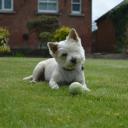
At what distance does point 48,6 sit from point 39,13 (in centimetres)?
75

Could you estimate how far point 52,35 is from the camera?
109ft

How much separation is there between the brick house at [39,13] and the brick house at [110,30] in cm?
210

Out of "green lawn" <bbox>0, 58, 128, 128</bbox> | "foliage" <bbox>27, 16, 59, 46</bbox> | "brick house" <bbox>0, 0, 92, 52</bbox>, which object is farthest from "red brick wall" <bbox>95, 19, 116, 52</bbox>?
"green lawn" <bbox>0, 58, 128, 128</bbox>

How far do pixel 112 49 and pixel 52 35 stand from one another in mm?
6849

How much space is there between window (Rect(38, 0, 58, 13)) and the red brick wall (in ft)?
14.6

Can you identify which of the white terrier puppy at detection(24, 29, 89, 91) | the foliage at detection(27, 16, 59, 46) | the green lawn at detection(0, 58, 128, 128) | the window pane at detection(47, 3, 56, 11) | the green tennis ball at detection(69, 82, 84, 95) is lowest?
the green lawn at detection(0, 58, 128, 128)

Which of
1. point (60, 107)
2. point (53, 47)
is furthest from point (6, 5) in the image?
point (60, 107)

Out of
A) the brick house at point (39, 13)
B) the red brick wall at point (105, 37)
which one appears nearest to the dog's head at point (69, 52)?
the brick house at point (39, 13)

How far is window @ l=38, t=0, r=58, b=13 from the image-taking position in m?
36.3

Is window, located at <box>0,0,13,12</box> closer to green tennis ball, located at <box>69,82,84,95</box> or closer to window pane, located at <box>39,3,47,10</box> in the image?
window pane, located at <box>39,3,47,10</box>

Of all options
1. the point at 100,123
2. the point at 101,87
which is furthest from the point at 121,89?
the point at 100,123

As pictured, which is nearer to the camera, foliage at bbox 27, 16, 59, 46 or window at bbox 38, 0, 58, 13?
foliage at bbox 27, 16, 59, 46

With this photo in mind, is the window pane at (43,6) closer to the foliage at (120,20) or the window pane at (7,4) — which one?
the window pane at (7,4)

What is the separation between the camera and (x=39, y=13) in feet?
118
